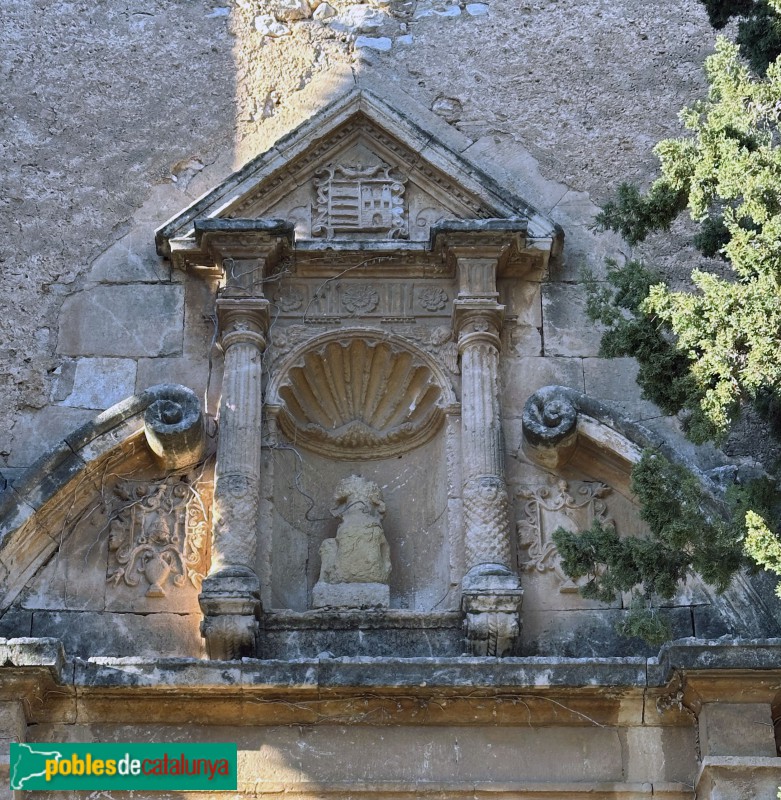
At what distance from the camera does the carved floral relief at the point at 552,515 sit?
7.73m

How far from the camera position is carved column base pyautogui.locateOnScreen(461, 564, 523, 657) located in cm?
734

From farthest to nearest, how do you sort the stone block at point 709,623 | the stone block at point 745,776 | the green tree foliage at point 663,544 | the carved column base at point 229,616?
the stone block at point 709,623
the carved column base at point 229,616
the stone block at point 745,776
the green tree foliage at point 663,544

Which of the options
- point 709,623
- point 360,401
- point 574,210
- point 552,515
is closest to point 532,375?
point 552,515

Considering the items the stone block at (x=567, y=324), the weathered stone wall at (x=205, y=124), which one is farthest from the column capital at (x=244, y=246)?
the stone block at (x=567, y=324)

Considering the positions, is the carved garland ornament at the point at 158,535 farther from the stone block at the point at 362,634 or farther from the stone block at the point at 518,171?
the stone block at the point at 518,171

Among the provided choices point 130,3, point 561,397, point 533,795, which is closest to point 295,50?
point 130,3

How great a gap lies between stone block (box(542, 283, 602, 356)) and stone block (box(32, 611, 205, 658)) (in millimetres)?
2153

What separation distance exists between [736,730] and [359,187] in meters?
3.30

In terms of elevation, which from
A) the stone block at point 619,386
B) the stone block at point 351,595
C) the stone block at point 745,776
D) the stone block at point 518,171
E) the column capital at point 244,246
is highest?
the stone block at point 518,171

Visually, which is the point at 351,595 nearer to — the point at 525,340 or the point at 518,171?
the point at 525,340

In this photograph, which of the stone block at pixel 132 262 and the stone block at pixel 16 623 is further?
the stone block at pixel 132 262

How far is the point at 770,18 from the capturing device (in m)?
7.09

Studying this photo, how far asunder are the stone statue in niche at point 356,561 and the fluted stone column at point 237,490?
14.0 inches

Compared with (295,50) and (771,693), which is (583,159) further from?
(771,693)
